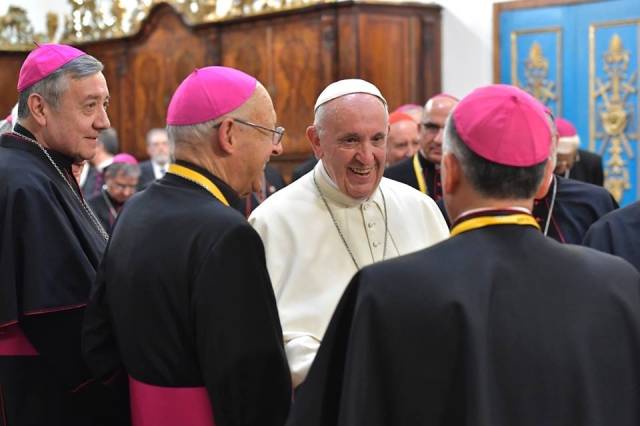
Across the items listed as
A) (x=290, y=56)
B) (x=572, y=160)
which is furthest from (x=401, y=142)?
(x=290, y=56)

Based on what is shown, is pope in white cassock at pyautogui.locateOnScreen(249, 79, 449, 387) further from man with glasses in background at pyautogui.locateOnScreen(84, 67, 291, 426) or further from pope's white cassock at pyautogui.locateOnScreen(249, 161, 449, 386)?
man with glasses in background at pyautogui.locateOnScreen(84, 67, 291, 426)

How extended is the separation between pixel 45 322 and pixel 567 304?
177cm

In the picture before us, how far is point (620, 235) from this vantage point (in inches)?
145

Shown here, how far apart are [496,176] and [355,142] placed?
1408mm

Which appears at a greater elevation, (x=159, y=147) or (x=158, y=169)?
(x=159, y=147)

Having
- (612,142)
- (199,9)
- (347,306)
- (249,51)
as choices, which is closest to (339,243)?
(347,306)

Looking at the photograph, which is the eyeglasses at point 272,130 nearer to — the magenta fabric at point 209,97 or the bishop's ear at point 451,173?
the magenta fabric at point 209,97

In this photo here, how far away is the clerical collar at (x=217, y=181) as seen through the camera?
9.00 ft

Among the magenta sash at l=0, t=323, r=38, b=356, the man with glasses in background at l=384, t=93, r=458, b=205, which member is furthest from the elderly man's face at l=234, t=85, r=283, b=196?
the man with glasses in background at l=384, t=93, r=458, b=205

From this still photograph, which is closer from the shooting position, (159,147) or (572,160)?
(572,160)

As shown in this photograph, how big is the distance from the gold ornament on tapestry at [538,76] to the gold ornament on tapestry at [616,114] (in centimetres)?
51

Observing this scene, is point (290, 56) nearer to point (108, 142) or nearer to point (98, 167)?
point (108, 142)

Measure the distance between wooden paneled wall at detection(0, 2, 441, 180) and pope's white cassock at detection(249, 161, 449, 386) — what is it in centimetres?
719

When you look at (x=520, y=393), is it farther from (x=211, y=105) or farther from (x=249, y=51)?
(x=249, y=51)
